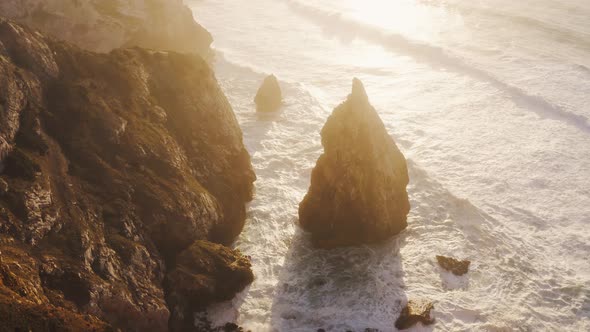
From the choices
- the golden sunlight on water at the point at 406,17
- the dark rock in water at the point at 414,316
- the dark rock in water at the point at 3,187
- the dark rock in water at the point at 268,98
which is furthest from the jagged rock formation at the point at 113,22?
the golden sunlight on water at the point at 406,17

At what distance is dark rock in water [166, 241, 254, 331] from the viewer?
41.2ft

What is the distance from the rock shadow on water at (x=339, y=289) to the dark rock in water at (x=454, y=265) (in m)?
1.48

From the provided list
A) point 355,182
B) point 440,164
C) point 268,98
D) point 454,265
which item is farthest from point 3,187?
point 440,164

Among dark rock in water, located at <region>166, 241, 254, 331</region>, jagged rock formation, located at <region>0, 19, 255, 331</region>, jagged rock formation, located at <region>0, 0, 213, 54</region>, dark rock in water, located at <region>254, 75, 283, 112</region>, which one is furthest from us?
dark rock in water, located at <region>254, 75, 283, 112</region>

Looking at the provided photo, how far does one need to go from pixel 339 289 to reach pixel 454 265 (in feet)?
14.3

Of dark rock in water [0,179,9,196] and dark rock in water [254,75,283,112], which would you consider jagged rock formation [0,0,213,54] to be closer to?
dark rock in water [254,75,283,112]

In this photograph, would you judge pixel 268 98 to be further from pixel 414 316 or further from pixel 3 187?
pixel 3 187

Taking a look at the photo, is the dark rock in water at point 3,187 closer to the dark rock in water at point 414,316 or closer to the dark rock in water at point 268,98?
the dark rock in water at point 414,316

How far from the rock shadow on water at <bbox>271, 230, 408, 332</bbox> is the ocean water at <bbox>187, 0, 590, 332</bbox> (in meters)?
0.05

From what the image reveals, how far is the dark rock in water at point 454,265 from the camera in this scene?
15.5 m

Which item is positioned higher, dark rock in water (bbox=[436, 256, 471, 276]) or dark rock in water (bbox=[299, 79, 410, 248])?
dark rock in water (bbox=[299, 79, 410, 248])

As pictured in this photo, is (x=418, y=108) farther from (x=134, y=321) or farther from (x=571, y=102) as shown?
(x=134, y=321)

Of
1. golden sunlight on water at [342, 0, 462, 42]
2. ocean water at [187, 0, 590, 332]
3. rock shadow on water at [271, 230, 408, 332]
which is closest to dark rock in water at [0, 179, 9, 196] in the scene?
ocean water at [187, 0, 590, 332]

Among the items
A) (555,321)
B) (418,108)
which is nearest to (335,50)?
(418,108)
